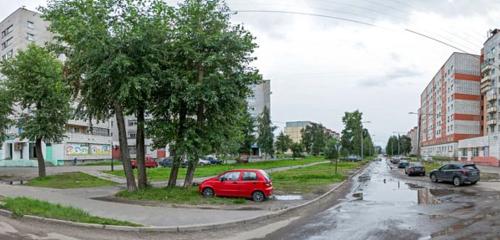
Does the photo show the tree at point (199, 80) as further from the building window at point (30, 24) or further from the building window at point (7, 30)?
the building window at point (7, 30)

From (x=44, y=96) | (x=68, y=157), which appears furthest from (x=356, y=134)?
(x=44, y=96)

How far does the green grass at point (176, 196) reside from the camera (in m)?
17.5

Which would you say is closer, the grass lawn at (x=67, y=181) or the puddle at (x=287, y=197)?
the puddle at (x=287, y=197)

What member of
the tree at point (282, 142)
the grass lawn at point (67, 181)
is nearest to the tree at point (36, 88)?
the grass lawn at point (67, 181)

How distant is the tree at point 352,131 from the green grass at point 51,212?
271 ft

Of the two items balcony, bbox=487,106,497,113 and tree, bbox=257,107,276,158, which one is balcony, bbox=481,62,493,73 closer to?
balcony, bbox=487,106,497,113

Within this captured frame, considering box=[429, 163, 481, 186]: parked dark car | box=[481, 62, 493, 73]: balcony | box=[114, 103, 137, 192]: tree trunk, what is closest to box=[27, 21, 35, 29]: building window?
box=[114, 103, 137, 192]: tree trunk

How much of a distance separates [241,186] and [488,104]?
8455cm

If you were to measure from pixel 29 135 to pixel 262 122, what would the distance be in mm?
47976

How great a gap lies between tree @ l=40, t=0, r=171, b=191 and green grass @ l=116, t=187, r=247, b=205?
175 centimetres

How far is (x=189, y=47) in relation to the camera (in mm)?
19078

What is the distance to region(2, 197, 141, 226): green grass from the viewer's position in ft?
39.1

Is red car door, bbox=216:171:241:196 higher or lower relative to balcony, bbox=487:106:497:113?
lower

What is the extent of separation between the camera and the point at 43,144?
58875 millimetres
